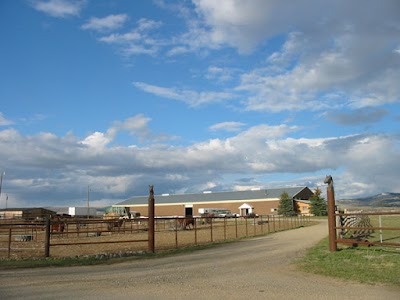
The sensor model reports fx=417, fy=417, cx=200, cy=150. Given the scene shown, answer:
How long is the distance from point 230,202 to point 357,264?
278ft

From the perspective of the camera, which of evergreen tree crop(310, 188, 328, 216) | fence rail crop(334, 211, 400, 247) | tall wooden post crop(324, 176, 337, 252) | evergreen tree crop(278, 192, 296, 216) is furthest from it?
Result: evergreen tree crop(278, 192, 296, 216)

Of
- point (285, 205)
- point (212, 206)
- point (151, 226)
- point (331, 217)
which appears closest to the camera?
point (331, 217)

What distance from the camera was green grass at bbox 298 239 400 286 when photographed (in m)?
10.1

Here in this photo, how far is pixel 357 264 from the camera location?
12078 mm

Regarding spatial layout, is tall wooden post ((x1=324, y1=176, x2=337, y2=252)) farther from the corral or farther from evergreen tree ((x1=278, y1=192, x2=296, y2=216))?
evergreen tree ((x1=278, y1=192, x2=296, y2=216))

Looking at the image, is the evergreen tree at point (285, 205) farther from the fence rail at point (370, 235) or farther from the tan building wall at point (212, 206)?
the fence rail at point (370, 235)

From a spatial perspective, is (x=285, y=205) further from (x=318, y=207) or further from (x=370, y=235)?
(x=370, y=235)

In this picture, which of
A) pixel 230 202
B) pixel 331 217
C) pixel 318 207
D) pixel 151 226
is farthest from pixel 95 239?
pixel 230 202

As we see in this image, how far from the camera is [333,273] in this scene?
10.9 m

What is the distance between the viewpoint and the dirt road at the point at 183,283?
27.4 feet

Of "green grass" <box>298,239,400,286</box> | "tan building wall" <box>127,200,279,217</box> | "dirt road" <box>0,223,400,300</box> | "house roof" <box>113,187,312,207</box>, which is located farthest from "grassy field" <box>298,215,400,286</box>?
"tan building wall" <box>127,200,279,217</box>

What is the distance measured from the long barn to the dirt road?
75.6 metres

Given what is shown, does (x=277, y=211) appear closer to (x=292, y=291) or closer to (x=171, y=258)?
(x=171, y=258)

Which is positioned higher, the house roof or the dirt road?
the house roof
